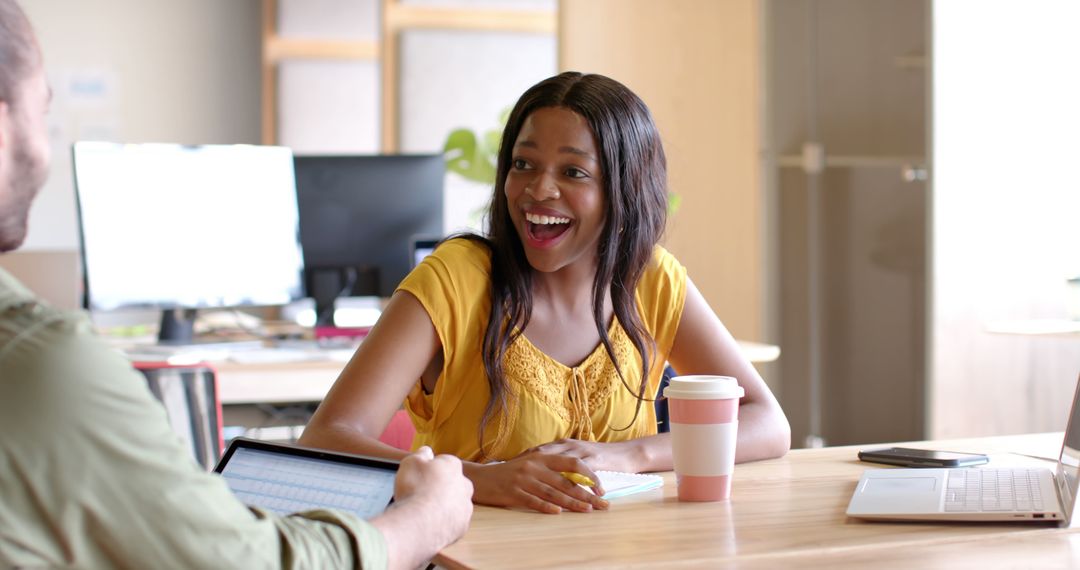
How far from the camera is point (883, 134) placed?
178 inches

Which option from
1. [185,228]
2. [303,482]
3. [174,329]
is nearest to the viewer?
[303,482]

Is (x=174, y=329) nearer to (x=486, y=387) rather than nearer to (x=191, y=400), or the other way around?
(x=191, y=400)

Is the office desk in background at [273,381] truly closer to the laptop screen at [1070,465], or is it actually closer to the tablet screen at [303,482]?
the tablet screen at [303,482]

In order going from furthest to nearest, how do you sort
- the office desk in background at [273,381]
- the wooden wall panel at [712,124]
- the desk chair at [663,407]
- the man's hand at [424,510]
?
the wooden wall panel at [712,124] → the office desk in background at [273,381] → the desk chair at [663,407] → the man's hand at [424,510]

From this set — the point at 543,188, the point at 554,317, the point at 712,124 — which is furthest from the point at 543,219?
the point at 712,124

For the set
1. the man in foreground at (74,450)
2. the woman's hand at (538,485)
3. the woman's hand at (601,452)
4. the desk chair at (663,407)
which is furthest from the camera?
the desk chair at (663,407)

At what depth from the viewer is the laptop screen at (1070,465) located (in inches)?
51.1

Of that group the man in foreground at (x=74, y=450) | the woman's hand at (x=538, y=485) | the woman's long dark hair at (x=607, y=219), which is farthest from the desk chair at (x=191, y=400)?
the man in foreground at (x=74, y=450)

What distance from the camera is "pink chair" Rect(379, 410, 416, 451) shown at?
79.9 inches

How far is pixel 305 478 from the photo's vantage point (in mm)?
1299

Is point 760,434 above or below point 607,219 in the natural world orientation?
below

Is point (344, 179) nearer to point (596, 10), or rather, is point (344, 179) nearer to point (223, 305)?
point (223, 305)

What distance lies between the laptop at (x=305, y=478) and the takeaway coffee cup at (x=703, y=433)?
1.15ft

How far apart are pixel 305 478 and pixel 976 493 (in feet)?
2.46
